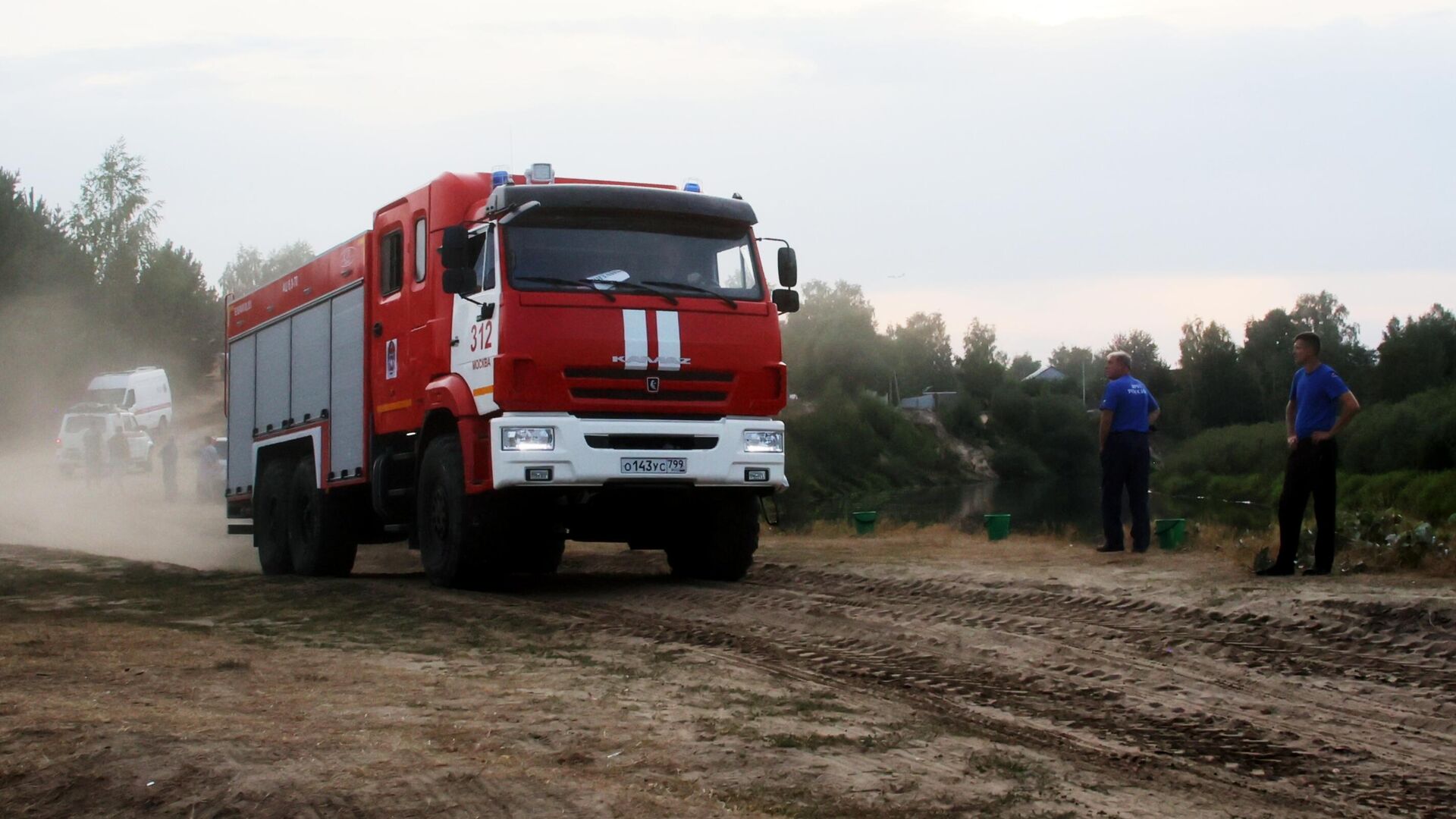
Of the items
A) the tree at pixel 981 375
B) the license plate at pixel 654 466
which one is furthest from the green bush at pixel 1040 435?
the license plate at pixel 654 466

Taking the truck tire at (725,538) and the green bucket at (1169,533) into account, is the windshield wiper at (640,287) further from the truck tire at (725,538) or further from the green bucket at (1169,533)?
the green bucket at (1169,533)

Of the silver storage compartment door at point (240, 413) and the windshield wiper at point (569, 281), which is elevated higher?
the windshield wiper at point (569, 281)

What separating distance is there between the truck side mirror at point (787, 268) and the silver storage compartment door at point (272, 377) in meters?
5.91

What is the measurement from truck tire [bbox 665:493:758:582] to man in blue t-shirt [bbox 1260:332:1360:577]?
389 centimetres

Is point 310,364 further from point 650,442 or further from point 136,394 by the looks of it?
point 136,394

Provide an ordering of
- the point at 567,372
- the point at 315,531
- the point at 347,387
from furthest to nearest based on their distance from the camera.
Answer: the point at 315,531
the point at 347,387
the point at 567,372

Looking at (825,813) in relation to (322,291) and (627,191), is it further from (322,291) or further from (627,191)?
(322,291)

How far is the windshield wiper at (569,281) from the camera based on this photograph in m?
10.2

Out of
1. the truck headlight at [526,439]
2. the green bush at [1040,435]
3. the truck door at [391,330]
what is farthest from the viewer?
the green bush at [1040,435]

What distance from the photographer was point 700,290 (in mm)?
10695

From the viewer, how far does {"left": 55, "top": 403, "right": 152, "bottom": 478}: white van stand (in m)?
37.8

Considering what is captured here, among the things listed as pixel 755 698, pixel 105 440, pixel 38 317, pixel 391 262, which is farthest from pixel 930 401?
pixel 755 698

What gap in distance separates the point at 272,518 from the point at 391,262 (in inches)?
163

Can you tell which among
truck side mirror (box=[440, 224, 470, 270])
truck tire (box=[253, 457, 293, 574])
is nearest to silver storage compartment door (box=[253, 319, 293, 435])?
truck tire (box=[253, 457, 293, 574])
